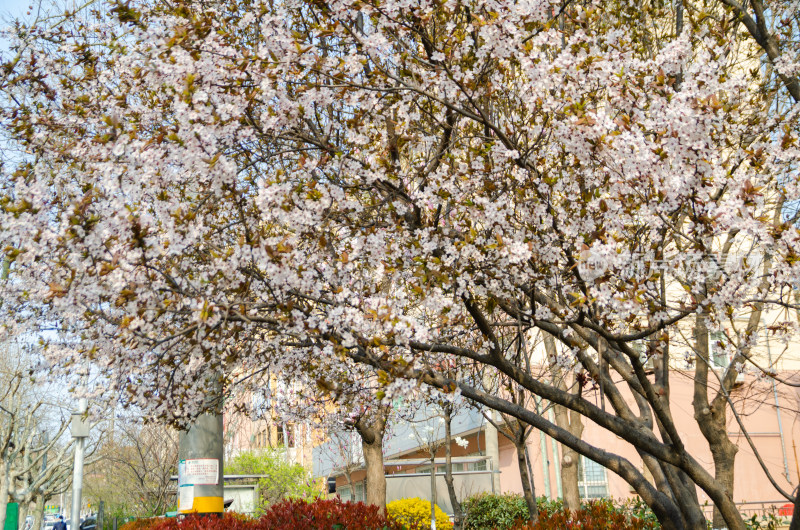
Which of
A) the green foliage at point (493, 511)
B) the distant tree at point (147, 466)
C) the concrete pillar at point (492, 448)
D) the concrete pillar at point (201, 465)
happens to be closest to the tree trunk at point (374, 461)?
the green foliage at point (493, 511)

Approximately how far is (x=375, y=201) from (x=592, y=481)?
17.4 metres

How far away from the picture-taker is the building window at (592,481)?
66.0 ft

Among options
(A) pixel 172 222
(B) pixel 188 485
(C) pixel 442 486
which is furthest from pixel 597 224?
(C) pixel 442 486

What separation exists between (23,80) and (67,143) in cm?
78

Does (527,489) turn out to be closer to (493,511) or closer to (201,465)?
(201,465)

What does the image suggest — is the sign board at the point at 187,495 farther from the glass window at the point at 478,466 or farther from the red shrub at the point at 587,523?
the glass window at the point at 478,466

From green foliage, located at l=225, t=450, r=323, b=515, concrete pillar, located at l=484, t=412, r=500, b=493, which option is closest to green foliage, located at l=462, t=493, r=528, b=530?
concrete pillar, located at l=484, t=412, r=500, b=493

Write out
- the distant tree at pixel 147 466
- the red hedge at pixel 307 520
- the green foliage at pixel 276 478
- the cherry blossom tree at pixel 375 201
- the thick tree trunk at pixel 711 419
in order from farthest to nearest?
the green foliage at pixel 276 478
the distant tree at pixel 147 466
the thick tree trunk at pixel 711 419
the red hedge at pixel 307 520
the cherry blossom tree at pixel 375 201

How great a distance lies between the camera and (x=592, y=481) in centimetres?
2036

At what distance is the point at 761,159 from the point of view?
5.05 metres

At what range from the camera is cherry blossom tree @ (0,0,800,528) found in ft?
14.7

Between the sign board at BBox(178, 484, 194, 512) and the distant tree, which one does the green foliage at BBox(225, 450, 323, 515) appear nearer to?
the distant tree

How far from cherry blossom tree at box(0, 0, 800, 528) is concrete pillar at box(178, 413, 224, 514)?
263cm

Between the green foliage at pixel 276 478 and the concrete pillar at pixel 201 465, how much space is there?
23.5 meters
